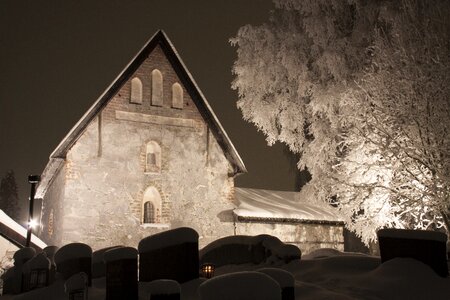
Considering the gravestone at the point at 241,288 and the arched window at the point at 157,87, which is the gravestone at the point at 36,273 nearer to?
the gravestone at the point at 241,288

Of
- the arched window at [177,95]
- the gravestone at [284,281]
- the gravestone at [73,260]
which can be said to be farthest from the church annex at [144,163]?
the gravestone at [284,281]

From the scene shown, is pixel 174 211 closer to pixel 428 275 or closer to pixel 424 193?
pixel 424 193

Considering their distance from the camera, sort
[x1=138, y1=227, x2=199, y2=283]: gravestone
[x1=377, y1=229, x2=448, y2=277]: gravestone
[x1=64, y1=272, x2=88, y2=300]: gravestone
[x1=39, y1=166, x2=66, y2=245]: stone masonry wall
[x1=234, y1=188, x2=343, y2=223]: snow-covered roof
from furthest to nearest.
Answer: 1. [x1=234, y1=188, x2=343, y2=223]: snow-covered roof
2. [x1=39, y1=166, x2=66, y2=245]: stone masonry wall
3. [x1=138, y1=227, x2=199, y2=283]: gravestone
4. [x1=377, y1=229, x2=448, y2=277]: gravestone
5. [x1=64, y1=272, x2=88, y2=300]: gravestone

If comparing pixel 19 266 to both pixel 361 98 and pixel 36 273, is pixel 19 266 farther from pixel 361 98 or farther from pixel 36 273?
pixel 361 98

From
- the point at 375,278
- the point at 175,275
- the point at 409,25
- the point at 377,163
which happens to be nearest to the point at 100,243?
the point at 175,275

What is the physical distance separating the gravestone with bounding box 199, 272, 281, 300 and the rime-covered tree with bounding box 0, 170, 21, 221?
245 ft

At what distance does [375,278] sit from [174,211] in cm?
1174

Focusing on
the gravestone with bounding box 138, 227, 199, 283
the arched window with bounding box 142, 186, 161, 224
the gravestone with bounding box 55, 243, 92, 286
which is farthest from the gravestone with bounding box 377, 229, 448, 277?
the arched window with bounding box 142, 186, 161, 224

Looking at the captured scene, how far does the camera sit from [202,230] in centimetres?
2102

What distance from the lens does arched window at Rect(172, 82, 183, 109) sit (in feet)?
71.4

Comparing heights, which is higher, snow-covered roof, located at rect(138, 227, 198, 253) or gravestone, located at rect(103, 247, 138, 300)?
snow-covered roof, located at rect(138, 227, 198, 253)

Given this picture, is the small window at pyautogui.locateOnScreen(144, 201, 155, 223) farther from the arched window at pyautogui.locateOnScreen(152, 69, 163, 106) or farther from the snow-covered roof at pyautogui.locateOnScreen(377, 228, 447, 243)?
the snow-covered roof at pyautogui.locateOnScreen(377, 228, 447, 243)

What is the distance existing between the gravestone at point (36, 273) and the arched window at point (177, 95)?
1064 centimetres

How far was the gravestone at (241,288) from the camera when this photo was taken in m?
6.90
